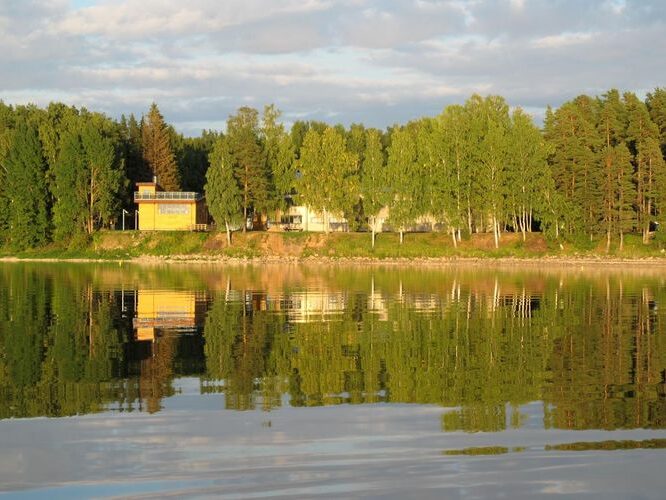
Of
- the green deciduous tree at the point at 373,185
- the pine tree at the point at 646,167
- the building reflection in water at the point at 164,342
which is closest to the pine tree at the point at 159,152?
the green deciduous tree at the point at 373,185

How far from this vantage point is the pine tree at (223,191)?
97.7 meters

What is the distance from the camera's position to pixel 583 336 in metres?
29.7

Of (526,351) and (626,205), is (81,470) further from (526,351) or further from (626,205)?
(626,205)

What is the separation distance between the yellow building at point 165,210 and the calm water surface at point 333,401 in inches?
2526

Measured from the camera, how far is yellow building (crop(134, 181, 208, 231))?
105 meters

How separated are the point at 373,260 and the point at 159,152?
121 ft

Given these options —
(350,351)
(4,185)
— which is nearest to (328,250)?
(4,185)

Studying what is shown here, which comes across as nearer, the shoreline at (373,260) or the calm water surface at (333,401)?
the calm water surface at (333,401)

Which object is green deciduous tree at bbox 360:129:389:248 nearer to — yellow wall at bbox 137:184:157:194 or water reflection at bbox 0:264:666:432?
yellow wall at bbox 137:184:157:194

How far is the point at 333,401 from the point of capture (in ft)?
61.7

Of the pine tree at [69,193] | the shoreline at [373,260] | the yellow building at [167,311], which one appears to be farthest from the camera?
the pine tree at [69,193]

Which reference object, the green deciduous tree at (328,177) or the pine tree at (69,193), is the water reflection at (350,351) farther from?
the green deciduous tree at (328,177)

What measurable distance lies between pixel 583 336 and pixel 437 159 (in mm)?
71709

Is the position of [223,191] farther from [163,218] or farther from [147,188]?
[147,188]
